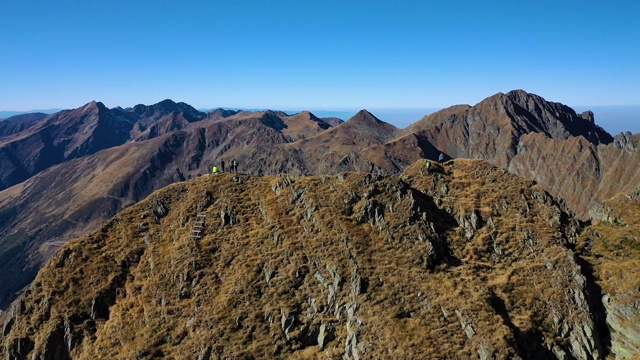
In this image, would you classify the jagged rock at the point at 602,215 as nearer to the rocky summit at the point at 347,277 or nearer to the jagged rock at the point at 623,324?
the rocky summit at the point at 347,277

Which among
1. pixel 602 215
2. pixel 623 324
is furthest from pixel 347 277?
pixel 602 215

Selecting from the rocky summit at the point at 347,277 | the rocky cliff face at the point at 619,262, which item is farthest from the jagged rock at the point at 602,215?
the rocky summit at the point at 347,277

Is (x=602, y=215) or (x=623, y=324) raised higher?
(x=602, y=215)

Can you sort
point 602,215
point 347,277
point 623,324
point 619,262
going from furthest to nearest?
1. point 602,215
2. point 347,277
3. point 619,262
4. point 623,324

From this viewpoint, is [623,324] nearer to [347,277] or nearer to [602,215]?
[602,215]

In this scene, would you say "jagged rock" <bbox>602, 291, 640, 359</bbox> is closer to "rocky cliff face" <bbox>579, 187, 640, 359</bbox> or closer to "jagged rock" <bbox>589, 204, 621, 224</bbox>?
"rocky cliff face" <bbox>579, 187, 640, 359</bbox>

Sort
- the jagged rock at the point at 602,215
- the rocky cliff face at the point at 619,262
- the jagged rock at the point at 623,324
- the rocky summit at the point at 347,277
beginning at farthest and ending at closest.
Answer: the jagged rock at the point at 602,215 → the rocky summit at the point at 347,277 → the rocky cliff face at the point at 619,262 → the jagged rock at the point at 623,324

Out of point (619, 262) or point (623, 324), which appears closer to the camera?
point (623, 324)

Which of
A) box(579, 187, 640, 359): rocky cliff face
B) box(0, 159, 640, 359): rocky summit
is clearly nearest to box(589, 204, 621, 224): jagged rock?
box(579, 187, 640, 359): rocky cliff face
